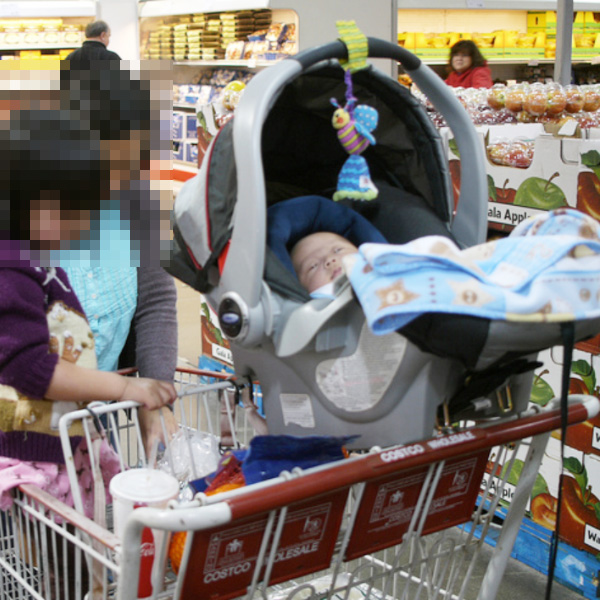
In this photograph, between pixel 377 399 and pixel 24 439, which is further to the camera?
pixel 24 439

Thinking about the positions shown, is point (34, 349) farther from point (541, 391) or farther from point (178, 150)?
point (178, 150)

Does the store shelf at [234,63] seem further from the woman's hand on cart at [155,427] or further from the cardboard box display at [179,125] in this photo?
the woman's hand on cart at [155,427]

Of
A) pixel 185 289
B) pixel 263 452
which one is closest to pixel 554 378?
pixel 263 452

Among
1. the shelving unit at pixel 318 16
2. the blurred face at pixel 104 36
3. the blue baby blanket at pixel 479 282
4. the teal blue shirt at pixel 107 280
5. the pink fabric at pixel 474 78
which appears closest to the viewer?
the blue baby blanket at pixel 479 282

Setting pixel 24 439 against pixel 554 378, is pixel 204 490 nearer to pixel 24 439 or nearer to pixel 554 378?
pixel 24 439

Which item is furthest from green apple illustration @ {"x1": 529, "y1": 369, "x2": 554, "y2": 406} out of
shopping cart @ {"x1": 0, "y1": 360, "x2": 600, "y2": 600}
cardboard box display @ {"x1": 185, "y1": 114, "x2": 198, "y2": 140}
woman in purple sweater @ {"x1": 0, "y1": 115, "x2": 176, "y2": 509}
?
cardboard box display @ {"x1": 185, "y1": 114, "x2": 198, "y2": 140}

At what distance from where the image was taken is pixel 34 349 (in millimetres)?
1322

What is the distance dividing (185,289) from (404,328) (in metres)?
4.75

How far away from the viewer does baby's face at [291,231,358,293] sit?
1.32 metres

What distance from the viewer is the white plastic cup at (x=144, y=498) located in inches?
45.6

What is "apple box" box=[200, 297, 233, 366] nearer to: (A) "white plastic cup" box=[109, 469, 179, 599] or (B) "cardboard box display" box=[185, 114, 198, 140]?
(A) "white plastic cup" box=[109, 469, 179, 599]

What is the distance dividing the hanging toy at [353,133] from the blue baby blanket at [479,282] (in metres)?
0.29

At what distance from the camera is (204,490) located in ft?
4.45

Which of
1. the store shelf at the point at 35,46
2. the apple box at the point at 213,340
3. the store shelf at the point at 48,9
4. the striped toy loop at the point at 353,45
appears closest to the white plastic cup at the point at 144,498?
the striped toy loop at the point at 353,45
